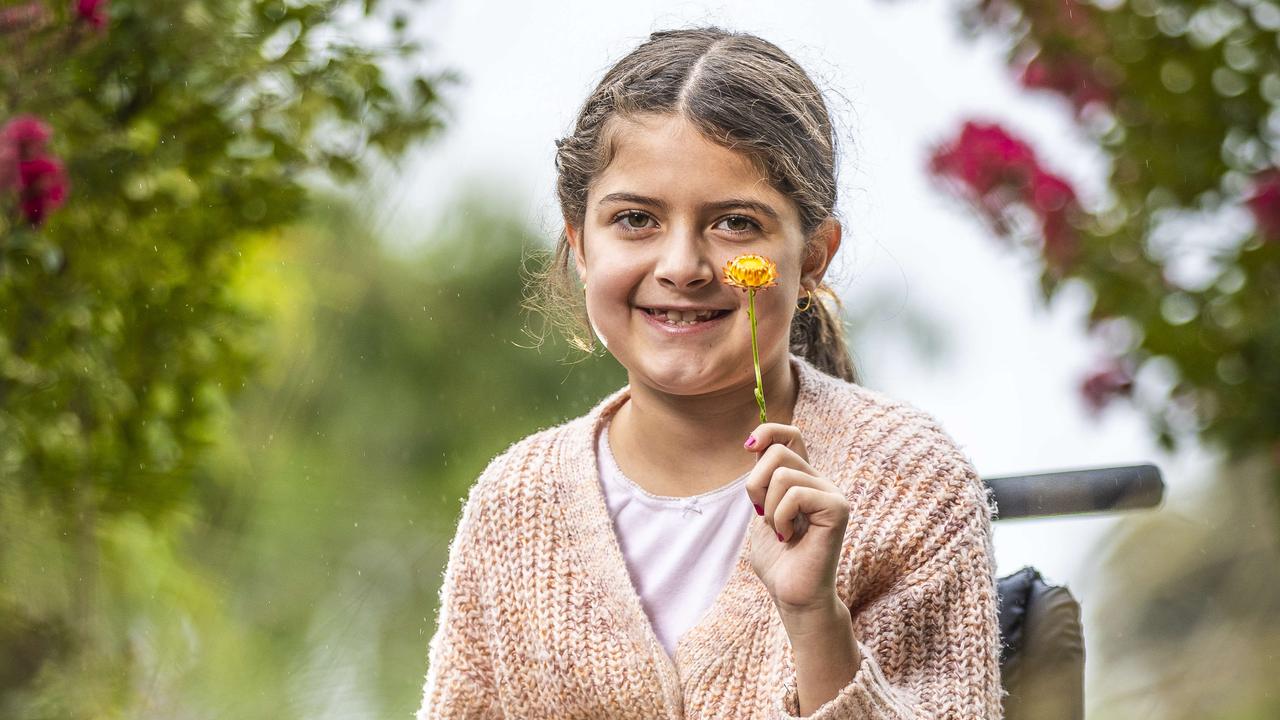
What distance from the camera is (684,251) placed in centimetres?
98

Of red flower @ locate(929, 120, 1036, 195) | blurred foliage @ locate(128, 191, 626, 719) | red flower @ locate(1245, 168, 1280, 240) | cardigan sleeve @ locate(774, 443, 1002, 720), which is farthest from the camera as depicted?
blurred foliage @ locate(128, 191, 626, 719)

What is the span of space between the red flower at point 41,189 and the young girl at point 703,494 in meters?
0.90

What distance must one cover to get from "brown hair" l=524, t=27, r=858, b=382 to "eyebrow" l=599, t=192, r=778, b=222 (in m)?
0.02

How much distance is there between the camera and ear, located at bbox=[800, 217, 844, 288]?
1065 millimetres

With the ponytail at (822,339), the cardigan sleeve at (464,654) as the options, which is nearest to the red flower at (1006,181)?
Result: the ponytail at (822,339)

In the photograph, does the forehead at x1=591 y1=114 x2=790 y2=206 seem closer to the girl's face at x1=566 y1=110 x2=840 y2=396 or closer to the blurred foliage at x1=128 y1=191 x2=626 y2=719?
the girl's face at x1=566 y1=110 x2=840 y2=396

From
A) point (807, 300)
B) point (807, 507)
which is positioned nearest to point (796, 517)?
point (807, 507)

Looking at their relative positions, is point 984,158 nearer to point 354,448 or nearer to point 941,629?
point 941,629

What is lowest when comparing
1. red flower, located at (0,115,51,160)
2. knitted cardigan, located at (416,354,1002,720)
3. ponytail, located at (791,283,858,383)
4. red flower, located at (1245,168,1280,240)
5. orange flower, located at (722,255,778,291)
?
red flower, located at (0,115,51,160)

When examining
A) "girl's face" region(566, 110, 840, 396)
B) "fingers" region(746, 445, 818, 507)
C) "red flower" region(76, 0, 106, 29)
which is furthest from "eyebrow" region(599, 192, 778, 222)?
"red flower" region(76, 0, 106, 29)

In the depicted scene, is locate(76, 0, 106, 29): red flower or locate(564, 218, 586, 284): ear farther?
locate(76, 0, 106, 29): red flower

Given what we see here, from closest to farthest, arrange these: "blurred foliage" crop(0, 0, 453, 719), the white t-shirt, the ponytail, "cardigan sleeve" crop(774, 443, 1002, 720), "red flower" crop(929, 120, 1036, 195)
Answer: "cardigan sleeve" crop(774, 443, 1002, 720) → the white t-shirt → the ponytail → "red flower" crop(929, 120, 1036, 195) → "blurred foliage" crop(0, 0, 453, 719)

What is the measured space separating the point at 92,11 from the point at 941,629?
1314 mm

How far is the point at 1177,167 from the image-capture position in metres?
1.56
